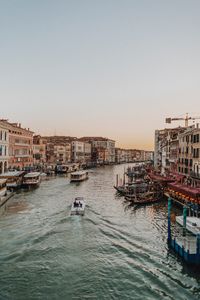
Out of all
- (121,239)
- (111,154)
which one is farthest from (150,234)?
(111,154)

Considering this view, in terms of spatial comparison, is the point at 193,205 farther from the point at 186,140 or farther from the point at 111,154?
the point at 111,154

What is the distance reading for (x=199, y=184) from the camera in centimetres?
3616

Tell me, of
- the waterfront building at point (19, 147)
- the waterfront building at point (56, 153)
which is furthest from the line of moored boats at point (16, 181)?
the waterfront building at point (56, 153)

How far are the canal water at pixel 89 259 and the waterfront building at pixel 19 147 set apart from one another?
3364 cm

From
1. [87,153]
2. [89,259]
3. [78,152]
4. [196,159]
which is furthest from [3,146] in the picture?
[87,153]

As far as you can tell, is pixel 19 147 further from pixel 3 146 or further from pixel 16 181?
pixel 16 181

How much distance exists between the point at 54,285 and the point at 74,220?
10958 mm

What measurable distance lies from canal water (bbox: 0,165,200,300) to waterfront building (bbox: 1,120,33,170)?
33.6 meters

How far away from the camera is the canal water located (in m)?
13.2

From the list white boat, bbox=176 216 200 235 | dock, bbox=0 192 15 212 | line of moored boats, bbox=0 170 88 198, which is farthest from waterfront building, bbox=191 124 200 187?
line of moored boats, bbox=0 170 88 198

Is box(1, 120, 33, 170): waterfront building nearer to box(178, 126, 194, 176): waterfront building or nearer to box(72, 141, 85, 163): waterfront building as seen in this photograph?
box(178, 126, 194, 176): waterfront building

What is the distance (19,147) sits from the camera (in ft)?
210

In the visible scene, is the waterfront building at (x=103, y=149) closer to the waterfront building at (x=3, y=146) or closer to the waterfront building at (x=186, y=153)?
the waterfront building at (x=3, y=146)

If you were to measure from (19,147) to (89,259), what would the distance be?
5036 centimetres
